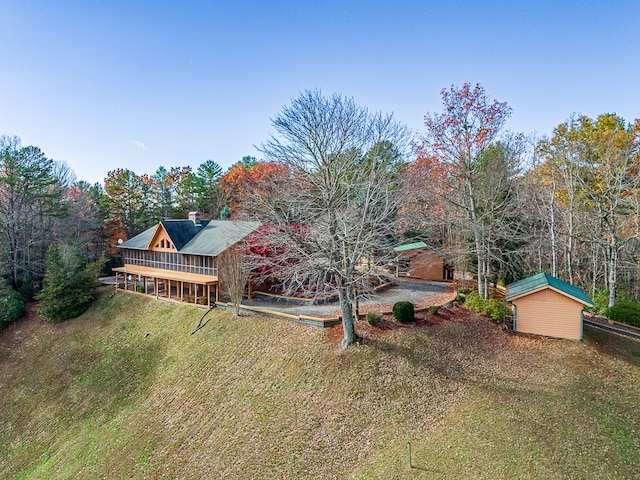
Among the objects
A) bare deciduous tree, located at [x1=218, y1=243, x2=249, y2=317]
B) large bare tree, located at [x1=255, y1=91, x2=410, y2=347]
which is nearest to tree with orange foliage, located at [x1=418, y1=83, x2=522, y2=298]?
large bare tree, located at [x1=255, y1=91, x2=410, y2=347]

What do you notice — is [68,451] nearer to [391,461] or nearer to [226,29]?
[391,461]

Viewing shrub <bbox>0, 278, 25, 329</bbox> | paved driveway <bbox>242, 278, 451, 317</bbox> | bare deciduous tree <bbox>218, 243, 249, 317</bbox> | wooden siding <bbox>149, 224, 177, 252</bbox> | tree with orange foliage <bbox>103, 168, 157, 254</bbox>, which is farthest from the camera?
tree with orange foliage <bbox>103, 168, 157, 254</bbox>

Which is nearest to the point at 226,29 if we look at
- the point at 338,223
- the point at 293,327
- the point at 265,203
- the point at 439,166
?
the point at 265,203

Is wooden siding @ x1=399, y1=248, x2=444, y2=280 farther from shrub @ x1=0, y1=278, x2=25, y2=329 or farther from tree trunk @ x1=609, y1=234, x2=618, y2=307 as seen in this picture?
shrub @ x1=0, y1=278, x2=25, y2=329

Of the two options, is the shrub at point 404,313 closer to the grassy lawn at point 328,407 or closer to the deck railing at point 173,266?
the grassy lawn at point 328,407

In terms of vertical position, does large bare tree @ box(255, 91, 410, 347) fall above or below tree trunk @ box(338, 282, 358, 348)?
above


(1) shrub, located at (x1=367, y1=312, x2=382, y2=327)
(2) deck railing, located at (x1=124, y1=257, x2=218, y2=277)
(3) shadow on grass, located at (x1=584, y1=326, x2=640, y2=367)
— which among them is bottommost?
(3) shadow on grass, located at (x1=584, y1=326, x2=640, y2=367)

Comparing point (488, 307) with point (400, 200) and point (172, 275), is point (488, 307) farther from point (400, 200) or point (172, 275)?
point (172, 275)
